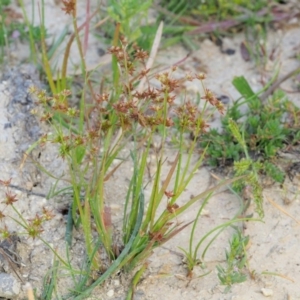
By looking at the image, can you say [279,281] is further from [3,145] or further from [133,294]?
[3,145]

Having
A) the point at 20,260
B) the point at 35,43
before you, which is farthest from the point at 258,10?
the point at 20,260

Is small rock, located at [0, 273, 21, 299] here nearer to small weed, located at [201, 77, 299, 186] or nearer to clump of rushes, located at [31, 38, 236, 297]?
clump of rushes, located at [31, 38, 236, 297]

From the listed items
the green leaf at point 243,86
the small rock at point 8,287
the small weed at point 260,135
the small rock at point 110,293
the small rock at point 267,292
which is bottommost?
the small rock at point 110,293

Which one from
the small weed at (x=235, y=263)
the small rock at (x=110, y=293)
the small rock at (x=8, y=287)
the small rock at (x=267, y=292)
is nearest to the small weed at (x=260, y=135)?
the small weed at (x=235, y=263)

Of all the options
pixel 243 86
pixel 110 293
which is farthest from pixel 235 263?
pixel 243 86

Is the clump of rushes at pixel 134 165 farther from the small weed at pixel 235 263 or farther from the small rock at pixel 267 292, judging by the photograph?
the small rock at pixel 267 292

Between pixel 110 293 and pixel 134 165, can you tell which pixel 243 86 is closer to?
pixel 134 165
